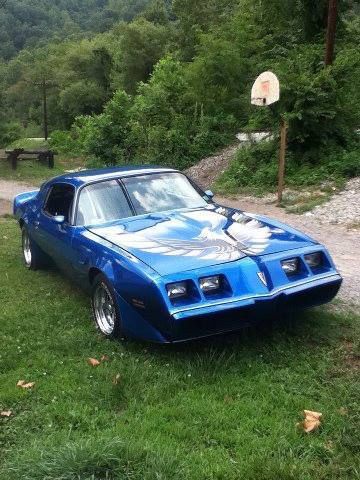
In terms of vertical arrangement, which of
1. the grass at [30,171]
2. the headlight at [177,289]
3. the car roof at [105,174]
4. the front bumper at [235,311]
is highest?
the car roof at [105,174]

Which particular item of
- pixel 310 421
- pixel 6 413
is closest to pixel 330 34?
pixel 310 421

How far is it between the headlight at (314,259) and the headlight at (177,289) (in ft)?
3.79

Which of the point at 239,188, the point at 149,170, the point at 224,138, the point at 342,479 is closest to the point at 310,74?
the point at 239,188

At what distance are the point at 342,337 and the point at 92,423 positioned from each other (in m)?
2.23

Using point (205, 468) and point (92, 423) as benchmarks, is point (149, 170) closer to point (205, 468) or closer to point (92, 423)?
point (92, 423)

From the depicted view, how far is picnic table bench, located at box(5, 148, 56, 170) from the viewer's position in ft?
74.6

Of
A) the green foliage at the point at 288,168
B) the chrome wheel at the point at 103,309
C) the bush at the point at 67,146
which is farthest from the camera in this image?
the bush at the point at 67,146

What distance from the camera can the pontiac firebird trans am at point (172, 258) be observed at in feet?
14.3

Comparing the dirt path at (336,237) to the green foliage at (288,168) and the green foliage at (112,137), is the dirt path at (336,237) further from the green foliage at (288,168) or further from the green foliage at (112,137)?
the green foliage at (112,137)

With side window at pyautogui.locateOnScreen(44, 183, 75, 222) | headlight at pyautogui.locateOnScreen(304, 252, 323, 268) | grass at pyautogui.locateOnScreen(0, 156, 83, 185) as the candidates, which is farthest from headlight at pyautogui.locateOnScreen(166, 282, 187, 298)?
grass at pyautogui.locateOnScreen(0, 156, 83, 185)

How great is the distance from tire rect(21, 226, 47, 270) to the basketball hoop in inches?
296

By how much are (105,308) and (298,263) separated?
1.72 m

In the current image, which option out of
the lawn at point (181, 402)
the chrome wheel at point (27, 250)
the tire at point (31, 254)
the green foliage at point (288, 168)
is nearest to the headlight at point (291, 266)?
the lawn at point (181, 402)

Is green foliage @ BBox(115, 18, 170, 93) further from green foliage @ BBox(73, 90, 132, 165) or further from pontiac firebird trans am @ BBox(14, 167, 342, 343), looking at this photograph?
pontiac firebird trans am @ BBox(14, 167, 342, 343)
